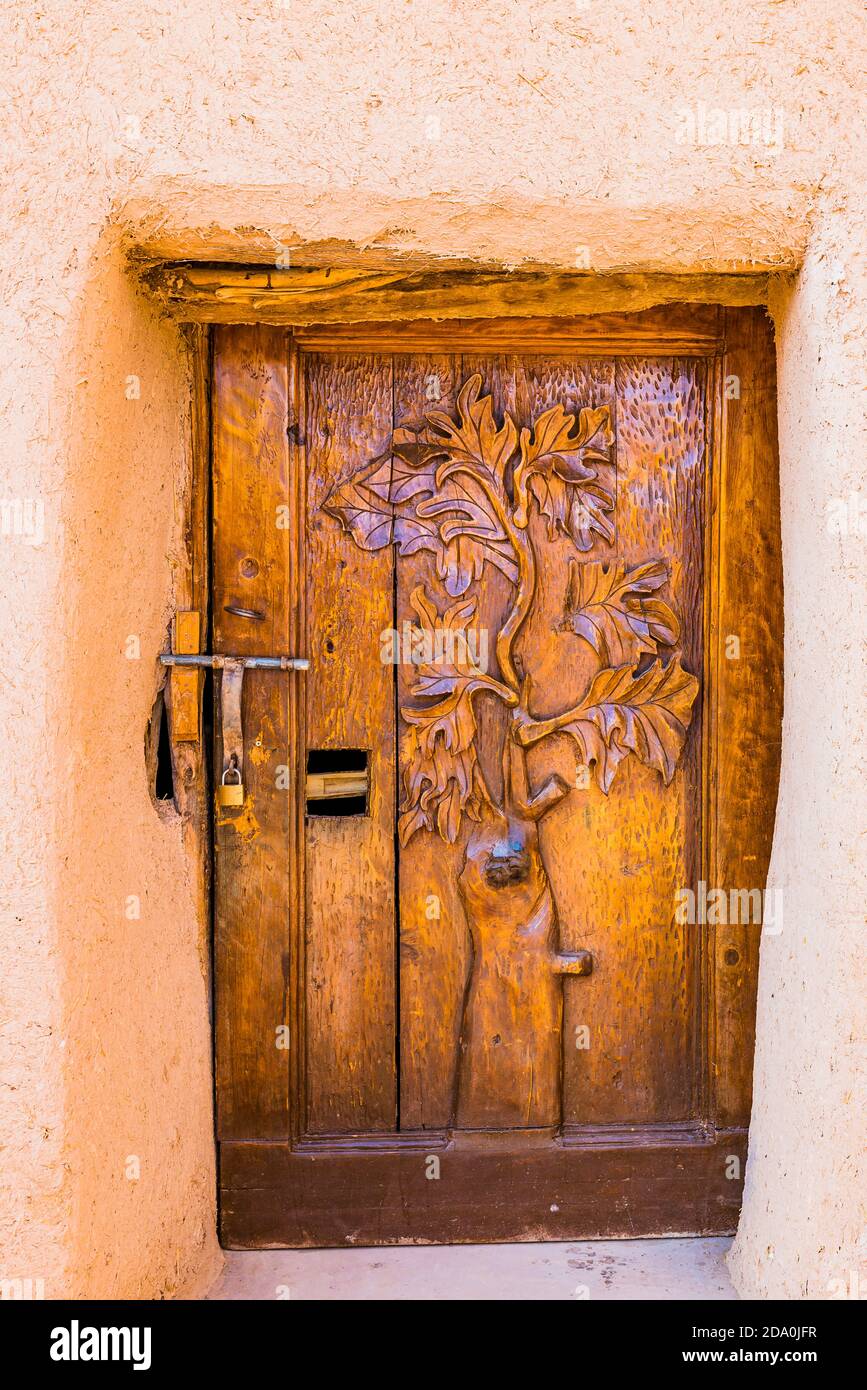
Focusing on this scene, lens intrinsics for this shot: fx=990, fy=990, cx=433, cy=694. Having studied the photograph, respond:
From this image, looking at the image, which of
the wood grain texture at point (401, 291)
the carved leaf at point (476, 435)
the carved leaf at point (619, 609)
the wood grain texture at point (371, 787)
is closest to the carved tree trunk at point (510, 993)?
the wood grain texture at point (371, 787)

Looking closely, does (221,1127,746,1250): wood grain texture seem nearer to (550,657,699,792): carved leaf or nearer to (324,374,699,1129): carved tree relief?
(324,374,699,1129): carved tree relief

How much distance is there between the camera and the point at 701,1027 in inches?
64.7

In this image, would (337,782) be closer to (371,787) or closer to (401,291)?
(371,787)

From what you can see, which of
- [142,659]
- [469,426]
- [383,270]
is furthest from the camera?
[469,426]

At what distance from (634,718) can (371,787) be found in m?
0.44

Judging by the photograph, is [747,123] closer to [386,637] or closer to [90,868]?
[386,637]

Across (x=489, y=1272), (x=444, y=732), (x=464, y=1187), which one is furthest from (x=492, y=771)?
(x=489, y=1272)

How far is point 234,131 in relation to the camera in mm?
1239

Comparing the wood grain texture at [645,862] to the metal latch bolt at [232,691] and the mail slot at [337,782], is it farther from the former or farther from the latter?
the metal latch bolt at [232,691]

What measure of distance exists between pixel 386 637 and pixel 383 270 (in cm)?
55

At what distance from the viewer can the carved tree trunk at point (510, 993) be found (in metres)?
1.62

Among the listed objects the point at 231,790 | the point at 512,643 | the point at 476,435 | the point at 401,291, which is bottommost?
the point at 231,790

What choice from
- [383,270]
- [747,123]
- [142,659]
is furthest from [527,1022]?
[747,123]

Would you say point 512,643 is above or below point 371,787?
above
